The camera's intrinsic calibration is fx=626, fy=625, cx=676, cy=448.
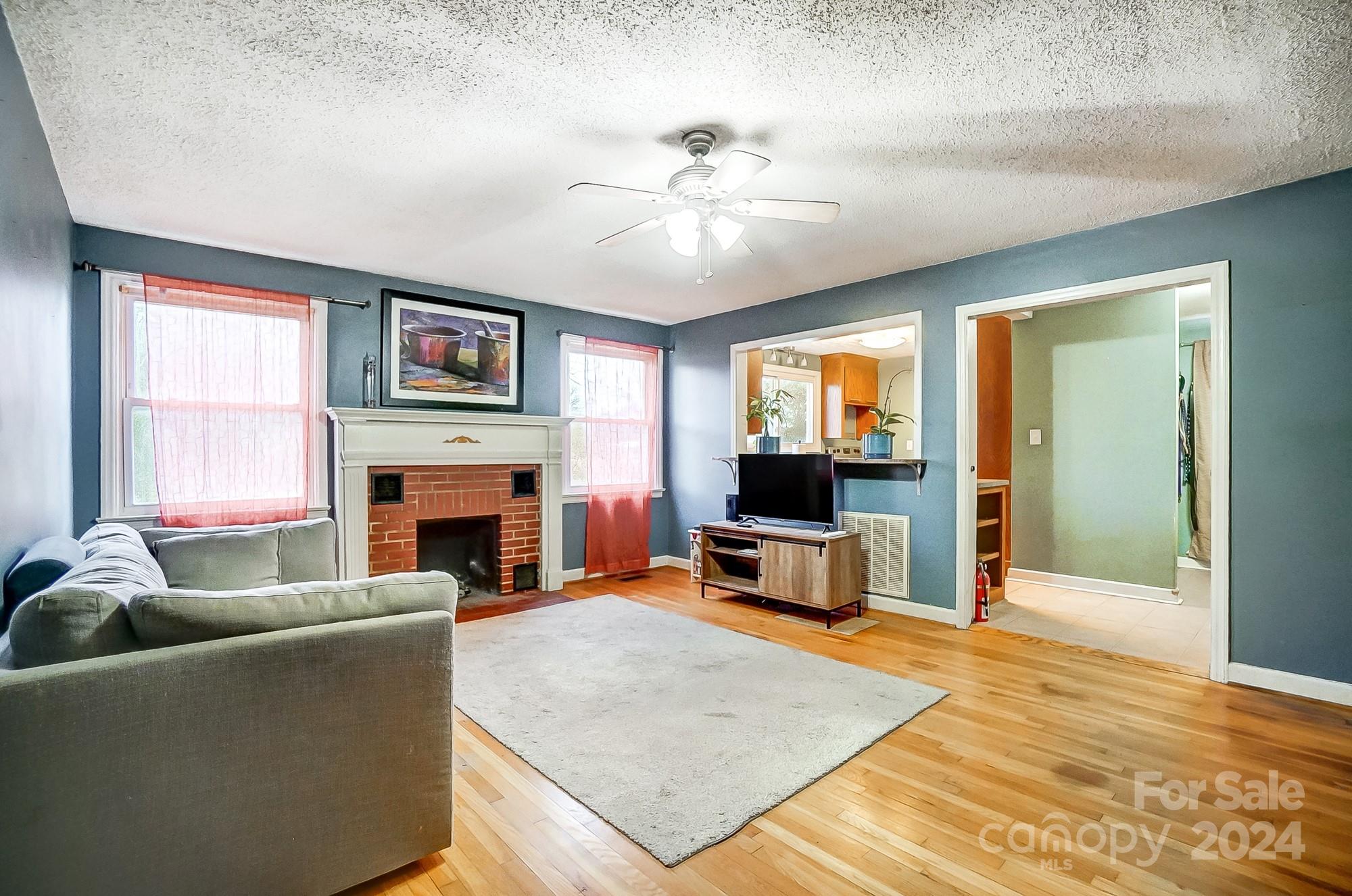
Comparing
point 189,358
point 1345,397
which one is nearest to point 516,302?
point 189,358

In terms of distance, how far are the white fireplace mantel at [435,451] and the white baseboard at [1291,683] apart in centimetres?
431

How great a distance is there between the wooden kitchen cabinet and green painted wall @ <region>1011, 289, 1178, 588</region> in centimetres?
242

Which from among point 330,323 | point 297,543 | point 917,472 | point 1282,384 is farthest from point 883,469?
point 330,323

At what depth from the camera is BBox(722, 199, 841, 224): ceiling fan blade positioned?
2.51m

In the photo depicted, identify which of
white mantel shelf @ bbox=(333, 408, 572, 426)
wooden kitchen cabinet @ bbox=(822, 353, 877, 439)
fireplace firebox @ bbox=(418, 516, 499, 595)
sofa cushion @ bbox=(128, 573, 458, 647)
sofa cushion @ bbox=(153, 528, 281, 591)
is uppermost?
wooden kitchen cabinet @ bbox=(822, 353, 877, 439)

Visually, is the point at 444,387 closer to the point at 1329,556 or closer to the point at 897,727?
the point at 897,727

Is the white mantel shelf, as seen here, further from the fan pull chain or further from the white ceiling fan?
the white ceiling fan

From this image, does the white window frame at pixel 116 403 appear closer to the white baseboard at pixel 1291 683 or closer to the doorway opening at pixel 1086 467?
the doorway opening at pixel 1086 467

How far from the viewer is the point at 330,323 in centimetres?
431

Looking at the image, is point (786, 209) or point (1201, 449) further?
point (1201, 449)

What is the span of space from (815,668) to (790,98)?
8.74 ft

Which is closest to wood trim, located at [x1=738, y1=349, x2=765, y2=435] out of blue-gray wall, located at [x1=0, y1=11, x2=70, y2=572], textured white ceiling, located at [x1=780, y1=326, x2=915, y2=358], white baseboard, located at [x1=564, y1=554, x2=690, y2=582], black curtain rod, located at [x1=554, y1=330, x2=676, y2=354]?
black curtain rod, located at [x1=554, y1=330, x2=676, y2=354]

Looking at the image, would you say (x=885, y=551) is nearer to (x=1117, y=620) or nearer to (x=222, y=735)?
(x=1117, y=620)

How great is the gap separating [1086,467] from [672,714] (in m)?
4.31
